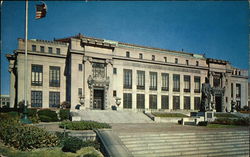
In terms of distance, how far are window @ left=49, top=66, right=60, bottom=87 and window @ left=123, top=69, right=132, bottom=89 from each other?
39.6 feet

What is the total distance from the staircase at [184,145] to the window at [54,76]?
999 inches

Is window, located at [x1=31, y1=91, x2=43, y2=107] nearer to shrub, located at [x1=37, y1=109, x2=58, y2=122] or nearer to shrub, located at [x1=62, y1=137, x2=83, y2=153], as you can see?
shrub, located at [x1=37, y1=109, x2=58, y2=122]

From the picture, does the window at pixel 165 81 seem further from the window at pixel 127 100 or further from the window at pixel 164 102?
the window at pixel 127 100

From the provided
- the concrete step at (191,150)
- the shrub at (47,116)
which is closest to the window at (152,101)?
the shrub at (47,116)

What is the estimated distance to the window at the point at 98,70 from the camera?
3975cm

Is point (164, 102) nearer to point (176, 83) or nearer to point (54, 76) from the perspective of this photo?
point (176, 83)

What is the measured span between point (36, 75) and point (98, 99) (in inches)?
440

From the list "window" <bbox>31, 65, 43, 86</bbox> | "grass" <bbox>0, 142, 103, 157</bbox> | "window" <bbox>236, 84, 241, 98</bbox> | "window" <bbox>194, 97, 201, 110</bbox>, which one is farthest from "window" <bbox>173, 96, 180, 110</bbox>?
"grass" <bbox>0, 142, 103, 157</bbox>

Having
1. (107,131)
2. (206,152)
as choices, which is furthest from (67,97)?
(206,152)

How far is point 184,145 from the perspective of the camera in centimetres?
1650

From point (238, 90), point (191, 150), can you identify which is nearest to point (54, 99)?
point (191, 150)

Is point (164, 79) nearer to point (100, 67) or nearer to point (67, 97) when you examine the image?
point (100, 67)

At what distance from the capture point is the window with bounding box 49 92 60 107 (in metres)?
38.2

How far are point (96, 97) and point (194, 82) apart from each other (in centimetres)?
2339
